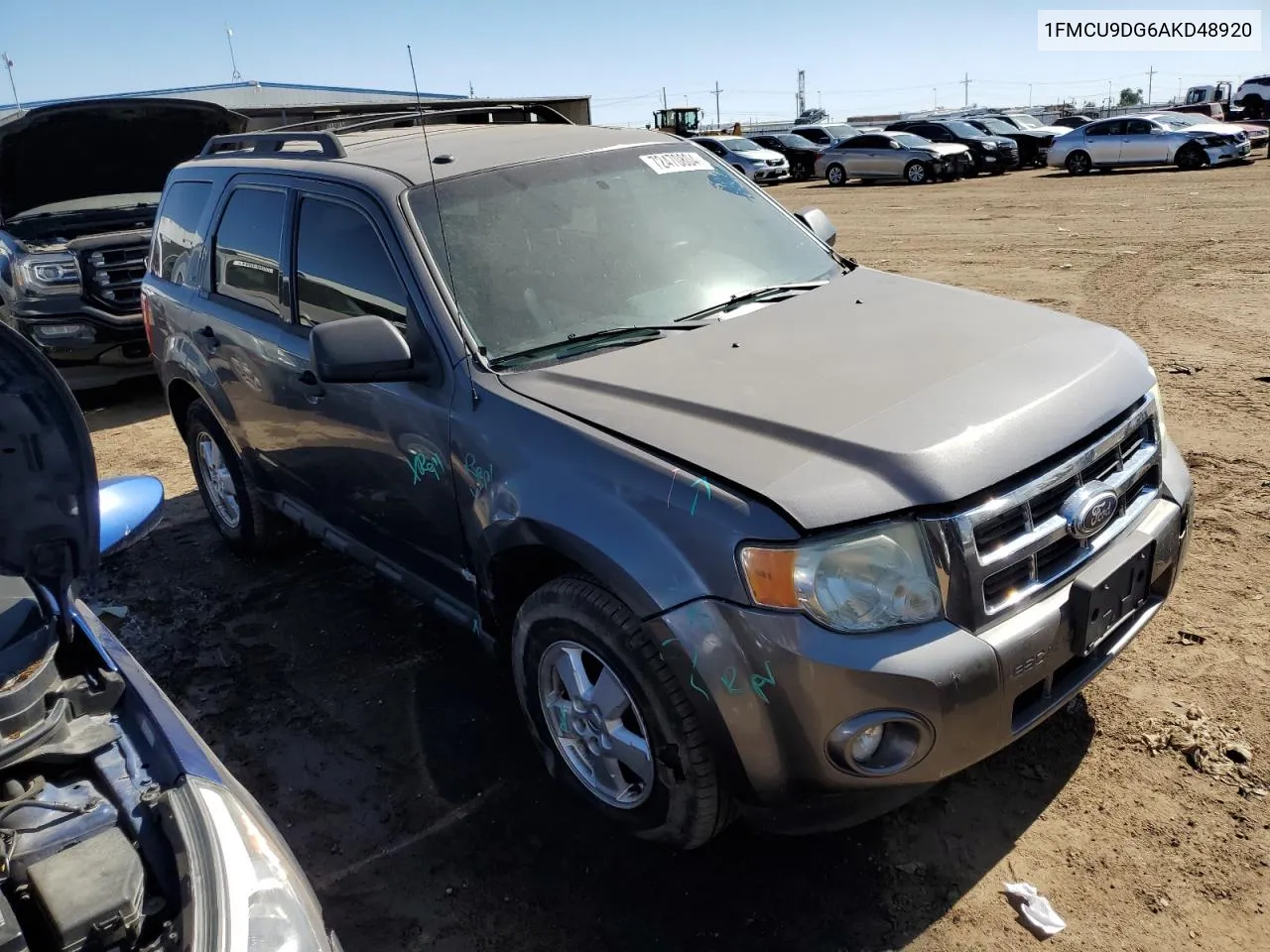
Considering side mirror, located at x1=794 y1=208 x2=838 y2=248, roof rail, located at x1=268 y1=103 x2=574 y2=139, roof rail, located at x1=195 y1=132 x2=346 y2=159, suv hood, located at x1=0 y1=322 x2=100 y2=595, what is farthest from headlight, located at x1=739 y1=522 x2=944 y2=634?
roof rail, located at x1=268 y1=103 x2=574 y2=139

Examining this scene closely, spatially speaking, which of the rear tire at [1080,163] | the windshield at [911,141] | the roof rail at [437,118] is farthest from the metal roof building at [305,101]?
the rear tire at [1080,163]

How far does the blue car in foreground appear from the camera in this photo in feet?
5.13

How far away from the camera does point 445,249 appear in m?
3.15

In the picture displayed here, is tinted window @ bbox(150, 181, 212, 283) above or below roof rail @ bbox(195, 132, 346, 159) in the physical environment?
below

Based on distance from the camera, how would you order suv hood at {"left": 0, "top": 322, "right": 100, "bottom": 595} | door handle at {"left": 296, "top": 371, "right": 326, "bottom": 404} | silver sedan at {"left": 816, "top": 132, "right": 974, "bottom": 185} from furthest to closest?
silver sedan at {"left": 816, "top": 132, "right": 974, "bottom": 185} → door handle at {"left": 296, "top": 371, "right": 326, "bottom": 404} → suv hood at {"left": 0, "top": 322, "right": 100, "bottom": 595}

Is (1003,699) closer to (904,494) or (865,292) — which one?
(904,494)

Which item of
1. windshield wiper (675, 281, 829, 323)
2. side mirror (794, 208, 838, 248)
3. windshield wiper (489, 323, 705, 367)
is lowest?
windshield wiper (489, 323, 705, 367)

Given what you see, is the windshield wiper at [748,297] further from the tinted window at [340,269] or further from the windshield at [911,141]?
the windshield at [911,141]

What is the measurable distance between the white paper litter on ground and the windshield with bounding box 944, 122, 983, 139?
2612 cm

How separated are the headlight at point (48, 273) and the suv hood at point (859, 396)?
6.61 metres

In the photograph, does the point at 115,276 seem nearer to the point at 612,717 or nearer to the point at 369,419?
the point at 369,419

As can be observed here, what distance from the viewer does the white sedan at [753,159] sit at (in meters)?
25.3

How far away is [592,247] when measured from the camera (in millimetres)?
3338

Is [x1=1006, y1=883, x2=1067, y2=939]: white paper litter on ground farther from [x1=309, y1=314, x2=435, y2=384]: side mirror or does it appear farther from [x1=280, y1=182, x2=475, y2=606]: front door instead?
[x1=309, y1=314, x2=435, y2=384]: side mirror
